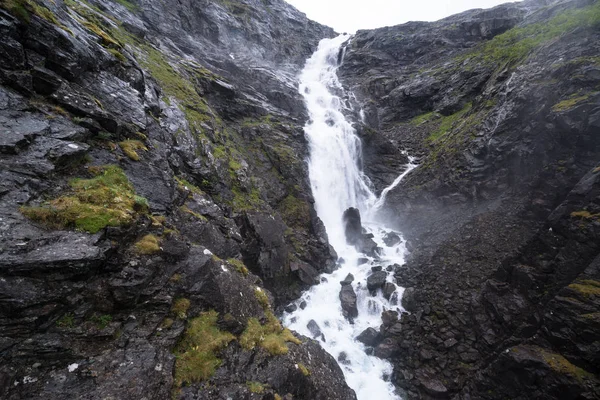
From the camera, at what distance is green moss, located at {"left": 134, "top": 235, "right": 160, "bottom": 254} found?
25.6ft

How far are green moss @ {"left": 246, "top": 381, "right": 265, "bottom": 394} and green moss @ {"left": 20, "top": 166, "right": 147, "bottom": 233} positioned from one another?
5.99 m

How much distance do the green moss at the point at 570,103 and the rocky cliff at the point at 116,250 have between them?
23.1 metres

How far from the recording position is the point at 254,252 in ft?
55.8

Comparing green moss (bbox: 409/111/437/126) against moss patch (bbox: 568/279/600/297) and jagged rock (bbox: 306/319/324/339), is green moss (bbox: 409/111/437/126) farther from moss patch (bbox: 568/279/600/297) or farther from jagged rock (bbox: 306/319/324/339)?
jagged rock (bbox: 306/319/324/339)

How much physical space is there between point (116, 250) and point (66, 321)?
1.89 meters

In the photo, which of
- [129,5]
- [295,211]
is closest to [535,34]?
[295,211]

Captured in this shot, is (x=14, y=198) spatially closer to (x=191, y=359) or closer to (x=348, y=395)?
(x=191, y=359)

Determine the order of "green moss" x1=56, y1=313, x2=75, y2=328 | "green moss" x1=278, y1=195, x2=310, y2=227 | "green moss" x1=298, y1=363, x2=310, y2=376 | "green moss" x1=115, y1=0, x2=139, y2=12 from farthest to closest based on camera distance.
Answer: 1. "green moss" x1=115, y1=0, x2=139, y2=12
2. "green moss" x1=278, y1=195, x2=310, y2=227
3. "green moss" x1=298, y1=363, x2=310, y2=376
4. "green moss" x1=56, y1=313, x2=75, y2=328

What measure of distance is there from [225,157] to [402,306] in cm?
1677

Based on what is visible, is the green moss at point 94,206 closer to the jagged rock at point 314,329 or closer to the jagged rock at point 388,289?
the jagged rock at point 314,329

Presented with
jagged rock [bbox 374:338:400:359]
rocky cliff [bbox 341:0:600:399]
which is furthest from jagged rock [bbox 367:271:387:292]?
jagged rock [bbox 374:338:400:359]

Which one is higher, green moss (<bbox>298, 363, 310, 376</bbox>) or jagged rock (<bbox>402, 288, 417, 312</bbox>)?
green moss (<bbox>298, 363, 310, 376</bbox>)

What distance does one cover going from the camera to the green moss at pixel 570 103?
731 inches

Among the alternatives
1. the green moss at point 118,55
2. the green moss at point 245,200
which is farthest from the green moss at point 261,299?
the green moss at point 118,55
